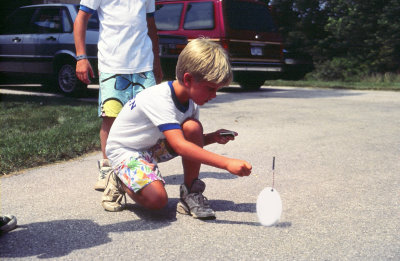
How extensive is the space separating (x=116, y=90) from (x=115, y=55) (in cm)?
26

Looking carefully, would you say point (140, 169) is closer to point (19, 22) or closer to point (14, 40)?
point (14, 40)

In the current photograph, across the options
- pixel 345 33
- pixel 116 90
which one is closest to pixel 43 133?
pixel 116 90

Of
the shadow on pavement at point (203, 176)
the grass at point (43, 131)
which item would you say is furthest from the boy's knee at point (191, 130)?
the grass at point (43, 131)

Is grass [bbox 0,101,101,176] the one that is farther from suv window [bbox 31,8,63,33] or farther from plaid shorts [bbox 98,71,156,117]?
suv window [bbox 31,8,63,33]

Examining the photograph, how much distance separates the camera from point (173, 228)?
2.87 meters

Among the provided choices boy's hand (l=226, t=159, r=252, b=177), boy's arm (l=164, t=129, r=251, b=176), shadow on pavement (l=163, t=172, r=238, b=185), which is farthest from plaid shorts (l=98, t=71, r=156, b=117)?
boy's hand (l=226, t=159, r=252, b=177)

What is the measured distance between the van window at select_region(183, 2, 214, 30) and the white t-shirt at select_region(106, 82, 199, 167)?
26.7 feet

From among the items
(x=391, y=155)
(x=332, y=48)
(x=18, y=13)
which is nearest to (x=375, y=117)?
(x=391, y=155)

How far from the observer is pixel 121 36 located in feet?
12.0

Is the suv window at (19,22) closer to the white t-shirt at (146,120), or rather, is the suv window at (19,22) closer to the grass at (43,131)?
the grass at (43,131)

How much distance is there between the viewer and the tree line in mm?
18797

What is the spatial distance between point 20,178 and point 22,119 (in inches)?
99.9

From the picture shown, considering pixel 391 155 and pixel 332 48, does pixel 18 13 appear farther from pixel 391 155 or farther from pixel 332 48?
pixel 332 48

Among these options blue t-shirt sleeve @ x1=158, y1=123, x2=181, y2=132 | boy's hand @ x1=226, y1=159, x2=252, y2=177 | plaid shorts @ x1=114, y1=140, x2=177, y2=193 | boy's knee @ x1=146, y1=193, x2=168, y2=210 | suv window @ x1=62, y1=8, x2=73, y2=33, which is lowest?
boy's knee @ x1=146, y1=193, x2=168, y2=210
